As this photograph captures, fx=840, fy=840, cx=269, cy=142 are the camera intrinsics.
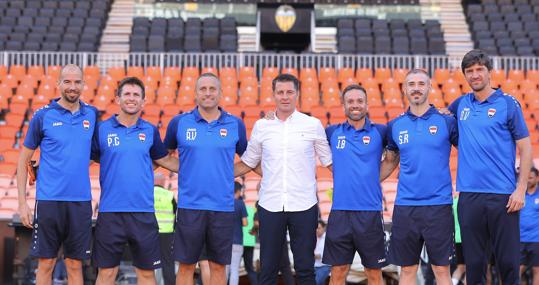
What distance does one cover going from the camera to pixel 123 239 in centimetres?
643

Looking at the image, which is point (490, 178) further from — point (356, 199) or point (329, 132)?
point (329, 132)

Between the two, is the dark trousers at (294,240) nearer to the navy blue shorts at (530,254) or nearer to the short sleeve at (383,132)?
the short sleeve at (383,132)

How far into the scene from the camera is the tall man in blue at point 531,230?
30.9 feet

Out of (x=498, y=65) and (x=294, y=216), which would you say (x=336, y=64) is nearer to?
(x=498, y=65)

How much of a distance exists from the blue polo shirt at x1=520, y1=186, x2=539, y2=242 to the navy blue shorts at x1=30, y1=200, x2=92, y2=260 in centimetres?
517

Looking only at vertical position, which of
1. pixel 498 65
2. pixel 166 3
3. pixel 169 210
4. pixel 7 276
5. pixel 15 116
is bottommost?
pixel 7 276

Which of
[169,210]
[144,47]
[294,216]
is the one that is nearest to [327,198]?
[169,210]

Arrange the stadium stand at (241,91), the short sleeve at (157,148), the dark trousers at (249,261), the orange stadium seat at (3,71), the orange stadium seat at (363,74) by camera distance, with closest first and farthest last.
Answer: the short sleeve at (157,148) < the dark trousers at (249,261) < the stadium stand at (241,91) < the orange stadium seat at (3,71) < the orange stadium seat at (363,74)

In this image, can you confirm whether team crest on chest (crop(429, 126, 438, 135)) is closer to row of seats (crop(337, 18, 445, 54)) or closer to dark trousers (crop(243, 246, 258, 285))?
dark trousers (crop(243, 246, 258, 285))

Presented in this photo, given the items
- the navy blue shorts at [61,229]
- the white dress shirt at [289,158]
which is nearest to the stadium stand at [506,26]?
the white dress shirt at [289,158]

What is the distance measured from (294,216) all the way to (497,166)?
5.20 ft

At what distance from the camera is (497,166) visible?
5.98 meters

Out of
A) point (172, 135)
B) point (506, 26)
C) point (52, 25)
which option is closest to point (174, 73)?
point (52, 25)

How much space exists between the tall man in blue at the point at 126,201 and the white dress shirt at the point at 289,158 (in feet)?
2.97
